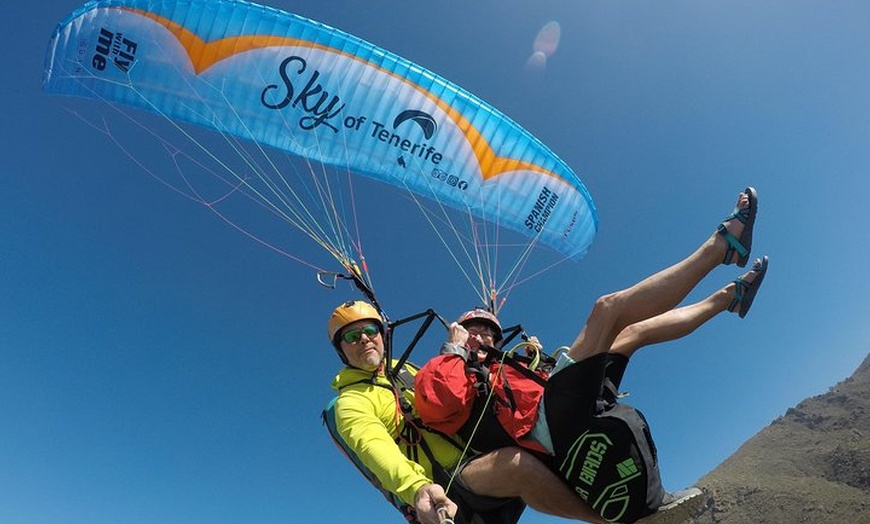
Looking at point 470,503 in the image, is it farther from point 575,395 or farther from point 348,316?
point 348,316

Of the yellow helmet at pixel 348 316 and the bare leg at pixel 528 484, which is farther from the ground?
the yellow helmet at pixel 348 316

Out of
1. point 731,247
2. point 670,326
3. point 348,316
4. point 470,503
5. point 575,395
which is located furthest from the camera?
point 348,316

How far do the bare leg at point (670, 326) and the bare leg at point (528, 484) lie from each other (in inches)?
38.9

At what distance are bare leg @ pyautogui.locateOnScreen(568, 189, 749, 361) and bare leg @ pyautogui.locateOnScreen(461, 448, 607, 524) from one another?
79cm

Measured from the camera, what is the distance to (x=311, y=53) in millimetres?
7707

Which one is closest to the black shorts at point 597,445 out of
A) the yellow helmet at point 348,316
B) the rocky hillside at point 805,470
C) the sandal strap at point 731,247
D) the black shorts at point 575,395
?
the black shorts at point 575,395

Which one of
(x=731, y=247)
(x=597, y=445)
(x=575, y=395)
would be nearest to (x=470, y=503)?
(x=597, y=445)

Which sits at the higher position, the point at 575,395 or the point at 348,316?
the point at 348,316

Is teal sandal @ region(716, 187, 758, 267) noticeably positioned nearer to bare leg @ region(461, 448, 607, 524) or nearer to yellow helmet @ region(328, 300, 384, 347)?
bare leg @ region(461, 448, 607, 524)

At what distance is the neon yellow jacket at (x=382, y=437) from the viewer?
113 inches

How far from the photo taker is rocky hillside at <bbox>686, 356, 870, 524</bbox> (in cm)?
8781

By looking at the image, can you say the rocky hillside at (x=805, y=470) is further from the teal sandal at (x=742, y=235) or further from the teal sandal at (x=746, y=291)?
the teal sandal at (x=742, y=235)

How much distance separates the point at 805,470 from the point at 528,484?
5308 inches

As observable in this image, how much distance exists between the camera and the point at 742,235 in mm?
3262
